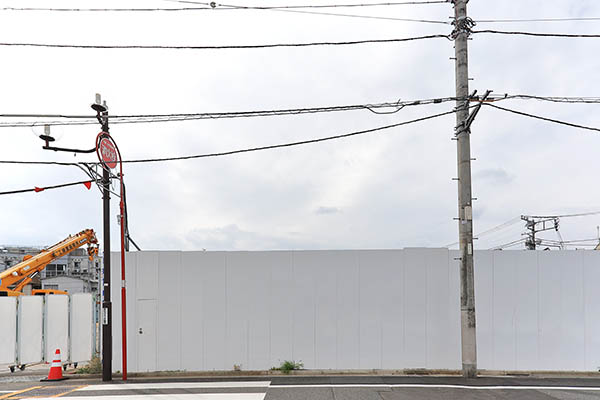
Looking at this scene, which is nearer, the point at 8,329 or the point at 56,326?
the point at 8,329

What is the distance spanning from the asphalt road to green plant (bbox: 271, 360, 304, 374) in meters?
0.40

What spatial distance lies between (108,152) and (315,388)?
786cm

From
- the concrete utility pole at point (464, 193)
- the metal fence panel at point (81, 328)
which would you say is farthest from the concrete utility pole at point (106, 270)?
the concrete utility pole at point (464, 193)

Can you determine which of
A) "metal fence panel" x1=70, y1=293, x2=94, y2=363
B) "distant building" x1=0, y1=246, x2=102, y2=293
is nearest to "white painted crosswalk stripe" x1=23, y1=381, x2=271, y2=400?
"metal fence panel" x1=70, y1=293, x2=94, y2=363

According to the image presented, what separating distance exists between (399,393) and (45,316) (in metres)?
10.3

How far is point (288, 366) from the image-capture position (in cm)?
1052

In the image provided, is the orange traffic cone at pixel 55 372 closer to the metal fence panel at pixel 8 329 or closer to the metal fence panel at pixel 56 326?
the metal fence panel at pixel 56 326

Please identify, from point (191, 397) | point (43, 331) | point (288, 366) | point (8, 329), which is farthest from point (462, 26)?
point (8, 329)

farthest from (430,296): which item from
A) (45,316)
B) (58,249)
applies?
(58,249)

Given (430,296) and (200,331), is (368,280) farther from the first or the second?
(200,331)

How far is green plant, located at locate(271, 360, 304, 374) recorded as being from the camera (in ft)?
34.4

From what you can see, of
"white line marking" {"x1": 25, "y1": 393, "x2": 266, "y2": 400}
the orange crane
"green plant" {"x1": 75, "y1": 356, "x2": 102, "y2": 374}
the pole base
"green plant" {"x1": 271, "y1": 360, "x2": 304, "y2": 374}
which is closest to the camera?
"white line marking" {"x1": 25, "y1": 393, "x2": 266, "y2": 400}

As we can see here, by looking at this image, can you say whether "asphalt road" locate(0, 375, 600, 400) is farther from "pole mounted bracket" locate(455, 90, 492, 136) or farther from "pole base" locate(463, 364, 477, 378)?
"pole mounted bracket" locate(455, 90, 492, 136)

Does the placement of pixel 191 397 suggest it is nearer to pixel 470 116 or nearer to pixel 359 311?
pixel 359 311
